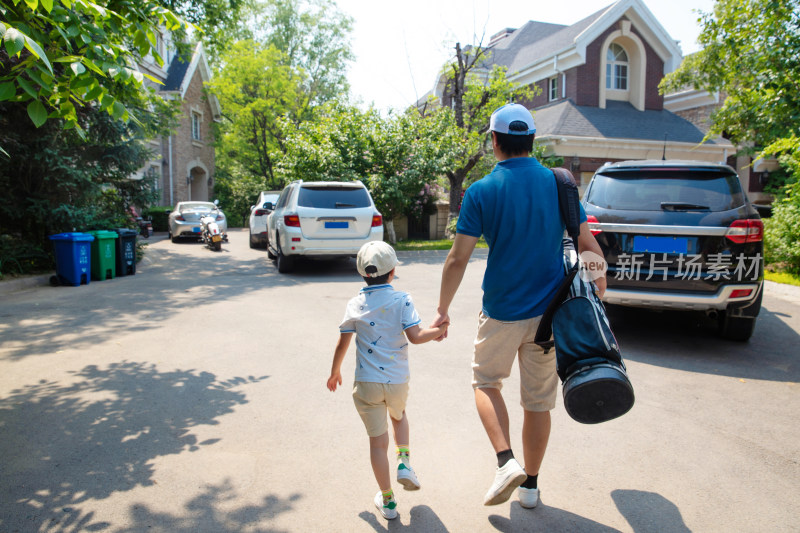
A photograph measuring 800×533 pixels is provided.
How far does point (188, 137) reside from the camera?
107 ft

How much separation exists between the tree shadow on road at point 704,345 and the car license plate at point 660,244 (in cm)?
110

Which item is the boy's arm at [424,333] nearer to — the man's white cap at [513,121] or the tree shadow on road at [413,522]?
the tree shadow on road at [413,522]

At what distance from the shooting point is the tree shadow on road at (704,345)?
5484mm

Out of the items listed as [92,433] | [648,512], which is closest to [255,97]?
[92,433]

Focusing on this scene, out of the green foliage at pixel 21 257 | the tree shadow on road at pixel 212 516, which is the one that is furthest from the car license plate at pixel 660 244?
the green foliage at pixel 21 257

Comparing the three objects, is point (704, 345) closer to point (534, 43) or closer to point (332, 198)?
point (332, 198)

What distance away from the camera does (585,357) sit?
255 cm

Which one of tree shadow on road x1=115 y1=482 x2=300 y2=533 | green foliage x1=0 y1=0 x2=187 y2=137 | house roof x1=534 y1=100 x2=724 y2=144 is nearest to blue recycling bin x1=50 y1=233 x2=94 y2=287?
green foliage x1=0 y1=0 x2=187 y2=137

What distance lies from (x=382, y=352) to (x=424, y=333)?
24 centimetres

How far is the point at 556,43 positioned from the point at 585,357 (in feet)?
90.3

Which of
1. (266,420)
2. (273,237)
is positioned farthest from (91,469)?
(273,237)

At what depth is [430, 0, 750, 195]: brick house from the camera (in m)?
22.7

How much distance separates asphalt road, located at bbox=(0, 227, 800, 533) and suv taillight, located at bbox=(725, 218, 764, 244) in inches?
48.9

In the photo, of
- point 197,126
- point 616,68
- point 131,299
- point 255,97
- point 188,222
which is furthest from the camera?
point 197,126
